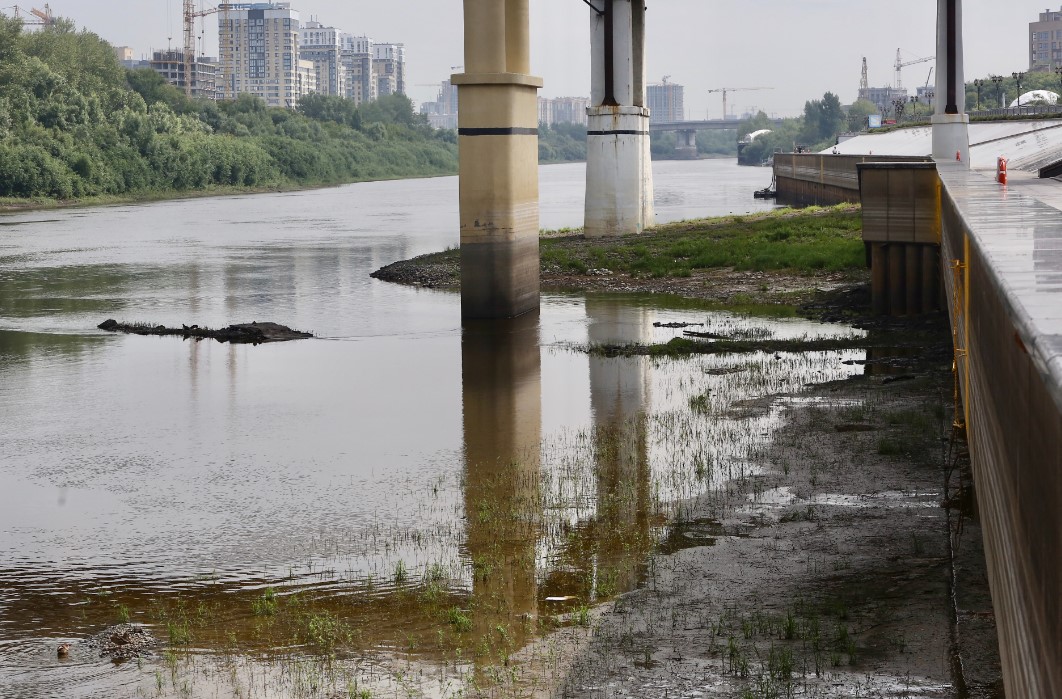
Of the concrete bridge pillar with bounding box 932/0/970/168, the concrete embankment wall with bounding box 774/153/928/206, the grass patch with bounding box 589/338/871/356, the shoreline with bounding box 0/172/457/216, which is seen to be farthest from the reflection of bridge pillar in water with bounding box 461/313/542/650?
the shoreline with bounding box 0/172/457/216

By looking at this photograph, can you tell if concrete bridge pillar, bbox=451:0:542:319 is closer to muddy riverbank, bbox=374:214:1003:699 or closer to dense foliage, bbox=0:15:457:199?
muddy riverbank, bbox=374:214:1003:699

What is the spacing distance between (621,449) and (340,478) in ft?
10.5

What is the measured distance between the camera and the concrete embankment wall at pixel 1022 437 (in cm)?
423

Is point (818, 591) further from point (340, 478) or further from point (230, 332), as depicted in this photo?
point (230, 332)

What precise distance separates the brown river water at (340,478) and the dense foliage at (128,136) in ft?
205

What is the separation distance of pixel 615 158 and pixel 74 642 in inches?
1522

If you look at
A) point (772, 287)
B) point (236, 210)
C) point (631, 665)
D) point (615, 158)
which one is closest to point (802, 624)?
point (631, 665)

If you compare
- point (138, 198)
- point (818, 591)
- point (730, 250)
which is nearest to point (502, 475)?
point (818, 591)

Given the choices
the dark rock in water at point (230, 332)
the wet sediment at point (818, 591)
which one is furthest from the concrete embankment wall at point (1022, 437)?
the dark rock in water at point (230, 332)

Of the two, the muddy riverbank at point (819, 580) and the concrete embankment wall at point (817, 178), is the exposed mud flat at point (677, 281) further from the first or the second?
the concrete embankment wall at point (817, 178)

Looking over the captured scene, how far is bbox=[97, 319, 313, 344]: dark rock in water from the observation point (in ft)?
85.8

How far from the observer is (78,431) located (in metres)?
18.0

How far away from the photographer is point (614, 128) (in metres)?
47.0

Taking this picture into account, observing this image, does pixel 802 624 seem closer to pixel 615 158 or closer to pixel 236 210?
pixel 615 158
